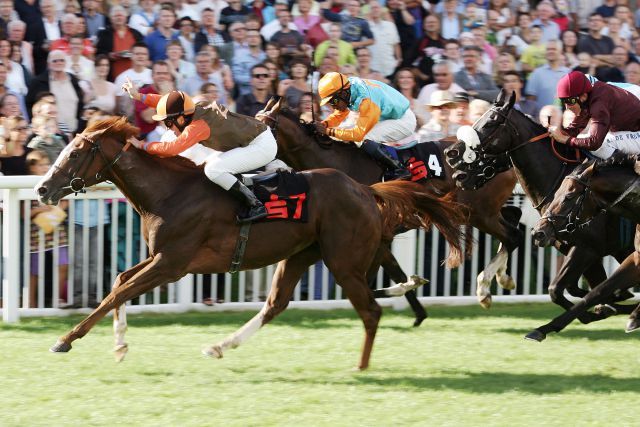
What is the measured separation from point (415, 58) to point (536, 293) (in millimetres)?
3408

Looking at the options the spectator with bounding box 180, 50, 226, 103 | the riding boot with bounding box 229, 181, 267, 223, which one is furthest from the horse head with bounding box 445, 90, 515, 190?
the spectator with bounding box 180, 50, 226, 103

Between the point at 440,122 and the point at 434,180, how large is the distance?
1241mm

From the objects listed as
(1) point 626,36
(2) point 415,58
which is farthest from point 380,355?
(1) point 626,36

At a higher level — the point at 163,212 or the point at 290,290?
the point at 163,212

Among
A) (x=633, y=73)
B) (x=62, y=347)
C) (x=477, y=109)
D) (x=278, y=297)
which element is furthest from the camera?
(x=633, y=73)

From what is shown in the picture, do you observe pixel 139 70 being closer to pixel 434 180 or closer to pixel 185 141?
pixel 434 180

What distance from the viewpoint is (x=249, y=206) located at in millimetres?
6809

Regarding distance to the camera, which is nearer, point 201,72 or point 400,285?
point 400,285

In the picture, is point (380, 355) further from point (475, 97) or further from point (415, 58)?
point (415, 58)

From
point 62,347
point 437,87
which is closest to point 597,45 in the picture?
point 437,87

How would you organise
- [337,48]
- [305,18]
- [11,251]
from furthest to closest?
[305,18], [337,48], [11,251]

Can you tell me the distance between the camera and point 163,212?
6691mm

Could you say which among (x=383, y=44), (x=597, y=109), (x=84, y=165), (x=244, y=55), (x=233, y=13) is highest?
(x=233, y=13)

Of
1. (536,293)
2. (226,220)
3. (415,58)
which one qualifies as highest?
(415,58)
